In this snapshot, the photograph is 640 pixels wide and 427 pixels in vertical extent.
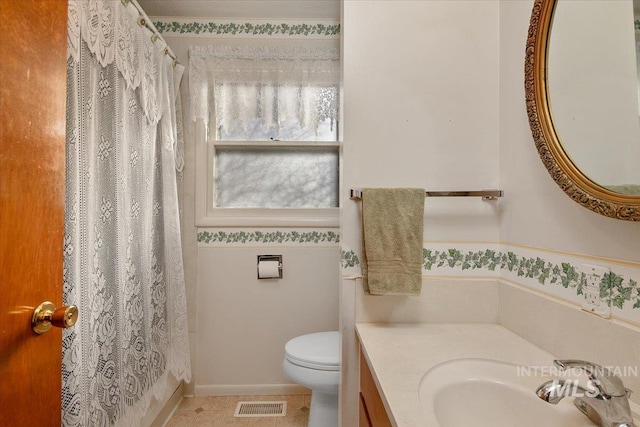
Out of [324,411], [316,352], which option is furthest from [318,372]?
[324,411]

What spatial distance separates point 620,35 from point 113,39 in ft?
4.96

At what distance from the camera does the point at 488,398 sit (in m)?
0.73

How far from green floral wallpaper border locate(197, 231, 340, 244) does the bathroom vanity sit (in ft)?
3.04

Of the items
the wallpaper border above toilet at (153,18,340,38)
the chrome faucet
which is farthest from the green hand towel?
the wallpaper border above toilet at (153,18,340,38)

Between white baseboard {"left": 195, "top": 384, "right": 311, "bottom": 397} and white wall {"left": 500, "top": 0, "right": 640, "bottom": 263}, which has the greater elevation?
white wall {"left": 500, "top": 0, "right": 640, "bottom": 263}

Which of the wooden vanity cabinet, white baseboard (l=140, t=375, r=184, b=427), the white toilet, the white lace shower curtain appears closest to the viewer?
the wooden vanity cabinet

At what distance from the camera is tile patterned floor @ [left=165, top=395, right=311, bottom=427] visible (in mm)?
1694

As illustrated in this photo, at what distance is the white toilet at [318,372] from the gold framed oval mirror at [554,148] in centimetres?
109

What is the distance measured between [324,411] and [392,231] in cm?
99

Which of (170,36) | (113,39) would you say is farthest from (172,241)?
(170,36)

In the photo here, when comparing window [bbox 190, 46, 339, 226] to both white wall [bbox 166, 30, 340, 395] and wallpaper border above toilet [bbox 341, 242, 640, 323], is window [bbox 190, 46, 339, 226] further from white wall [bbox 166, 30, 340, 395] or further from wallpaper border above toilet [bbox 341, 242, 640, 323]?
wallpaper border above toilet [bbox 341, 242, 640, 323]

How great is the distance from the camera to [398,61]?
44.2 inches

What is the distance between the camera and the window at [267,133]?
1.93m

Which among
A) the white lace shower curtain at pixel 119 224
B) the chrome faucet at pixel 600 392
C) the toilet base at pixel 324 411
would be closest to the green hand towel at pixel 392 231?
the chrome faucet at pixel 600 392
